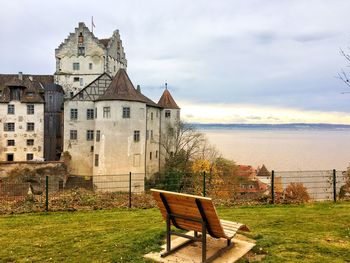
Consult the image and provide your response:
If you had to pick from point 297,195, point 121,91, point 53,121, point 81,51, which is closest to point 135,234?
point 297,195

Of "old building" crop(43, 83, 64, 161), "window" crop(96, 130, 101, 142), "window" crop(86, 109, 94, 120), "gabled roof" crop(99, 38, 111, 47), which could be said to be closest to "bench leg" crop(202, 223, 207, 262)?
"window" crop(96, 130, 101, 142)

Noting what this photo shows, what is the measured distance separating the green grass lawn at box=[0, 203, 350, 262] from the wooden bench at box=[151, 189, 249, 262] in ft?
2.61

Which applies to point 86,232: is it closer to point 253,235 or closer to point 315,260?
point 253,235

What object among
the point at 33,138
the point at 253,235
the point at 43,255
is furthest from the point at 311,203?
the point at 33,138

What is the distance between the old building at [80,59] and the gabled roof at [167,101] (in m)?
7.71

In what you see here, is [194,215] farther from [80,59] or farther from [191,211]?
[80,59]

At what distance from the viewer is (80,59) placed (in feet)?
145

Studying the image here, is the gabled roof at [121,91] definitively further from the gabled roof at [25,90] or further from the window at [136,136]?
the gabled roof at [25,90]

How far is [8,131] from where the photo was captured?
4350 centimetres

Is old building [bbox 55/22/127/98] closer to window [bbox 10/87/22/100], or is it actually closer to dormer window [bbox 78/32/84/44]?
dormer window [bbox 78/32/84/44]

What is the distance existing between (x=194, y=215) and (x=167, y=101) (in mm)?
39483

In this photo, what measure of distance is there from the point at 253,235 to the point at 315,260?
1.77m

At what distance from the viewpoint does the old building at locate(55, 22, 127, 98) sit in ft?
145

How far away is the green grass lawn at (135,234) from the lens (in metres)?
6.78
